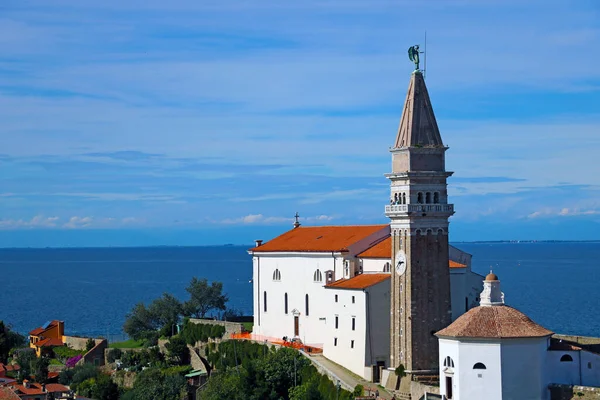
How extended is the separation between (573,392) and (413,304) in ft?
32.0

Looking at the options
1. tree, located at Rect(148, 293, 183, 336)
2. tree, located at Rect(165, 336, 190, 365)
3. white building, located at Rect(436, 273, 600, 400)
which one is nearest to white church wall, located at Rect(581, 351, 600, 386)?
A: white building, located at Rect(436, 273, 600, 400)

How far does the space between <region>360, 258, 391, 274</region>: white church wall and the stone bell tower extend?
386 centimetres

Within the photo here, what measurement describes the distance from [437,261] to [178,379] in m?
19.3

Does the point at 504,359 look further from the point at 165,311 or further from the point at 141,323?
Result: the point at 141,323

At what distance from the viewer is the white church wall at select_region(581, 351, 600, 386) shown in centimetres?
4744

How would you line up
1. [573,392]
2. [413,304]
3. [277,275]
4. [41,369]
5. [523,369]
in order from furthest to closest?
[41,369]
[277,275]
[413,304]
[523,369]
[573,392]

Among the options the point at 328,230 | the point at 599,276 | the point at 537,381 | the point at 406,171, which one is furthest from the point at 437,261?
the point at 599,276

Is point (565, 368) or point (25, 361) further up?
point (565, 368)

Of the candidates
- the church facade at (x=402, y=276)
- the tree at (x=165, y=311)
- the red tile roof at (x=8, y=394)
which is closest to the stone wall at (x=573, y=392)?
the church facade at (x=402, y=276)

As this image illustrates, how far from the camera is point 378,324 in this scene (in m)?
55.7

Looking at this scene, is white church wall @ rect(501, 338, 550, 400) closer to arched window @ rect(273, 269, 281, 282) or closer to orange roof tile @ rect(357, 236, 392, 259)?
orange roof tile @ rect(357, 236, 392, 259)

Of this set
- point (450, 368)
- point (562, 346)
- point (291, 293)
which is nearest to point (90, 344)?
point (291, 293)

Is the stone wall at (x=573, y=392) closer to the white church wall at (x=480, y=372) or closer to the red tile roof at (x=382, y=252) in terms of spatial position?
the white church wall at (x=480, y=372)

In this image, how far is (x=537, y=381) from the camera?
4641 cm
